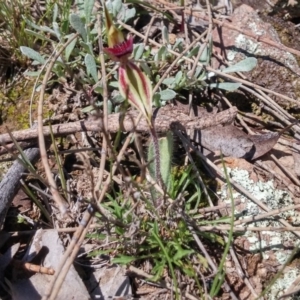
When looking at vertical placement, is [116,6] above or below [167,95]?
above

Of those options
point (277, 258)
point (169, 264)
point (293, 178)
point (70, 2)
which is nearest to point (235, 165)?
point (293, 178)

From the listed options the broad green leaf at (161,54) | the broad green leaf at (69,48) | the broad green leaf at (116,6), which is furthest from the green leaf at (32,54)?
the broad green leaf at (161,54)

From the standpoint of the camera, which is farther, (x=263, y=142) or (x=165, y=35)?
(x=165, y=35)

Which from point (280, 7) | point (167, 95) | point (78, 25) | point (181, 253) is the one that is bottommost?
point (181, 253)

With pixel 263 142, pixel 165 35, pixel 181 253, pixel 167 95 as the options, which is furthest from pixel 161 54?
pixel 181 253

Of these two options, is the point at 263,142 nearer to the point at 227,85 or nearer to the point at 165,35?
the point at 227,85

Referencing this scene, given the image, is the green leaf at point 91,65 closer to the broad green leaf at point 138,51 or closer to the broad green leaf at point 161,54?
the broad green leaf at point 138,51
